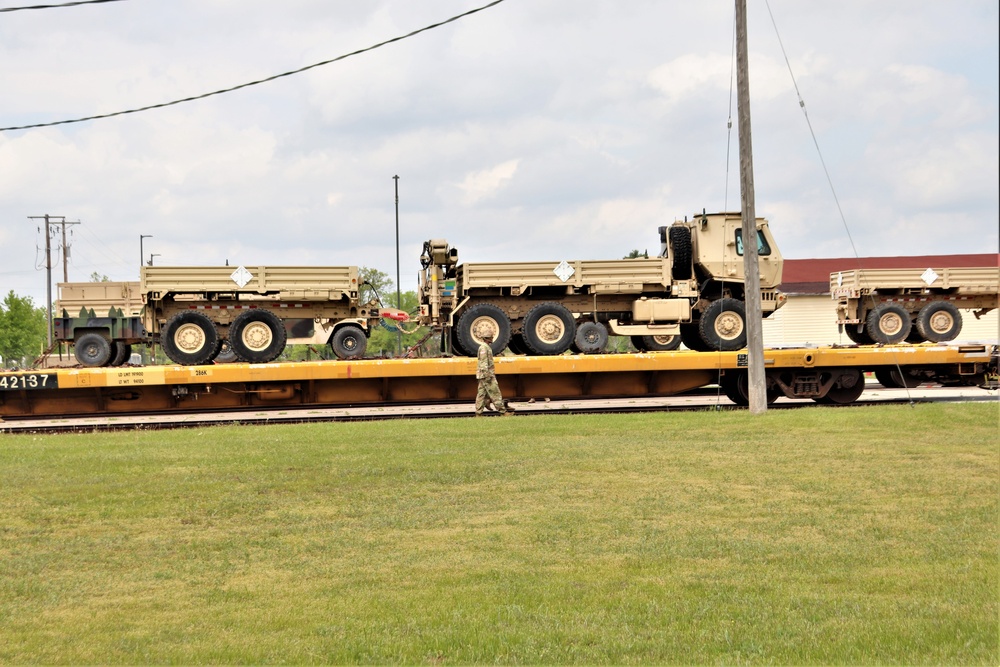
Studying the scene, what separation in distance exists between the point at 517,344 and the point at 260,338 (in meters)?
4.53

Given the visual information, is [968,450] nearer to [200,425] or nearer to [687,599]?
[687,599]

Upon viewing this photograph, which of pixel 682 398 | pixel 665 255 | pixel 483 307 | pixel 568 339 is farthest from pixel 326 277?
pixel 682 398

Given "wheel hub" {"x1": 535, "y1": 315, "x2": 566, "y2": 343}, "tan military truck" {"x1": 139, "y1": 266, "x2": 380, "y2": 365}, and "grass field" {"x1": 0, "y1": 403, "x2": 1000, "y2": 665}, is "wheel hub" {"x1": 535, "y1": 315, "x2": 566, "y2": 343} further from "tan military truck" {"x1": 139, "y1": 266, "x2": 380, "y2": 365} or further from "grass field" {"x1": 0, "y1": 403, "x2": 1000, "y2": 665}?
"grass field" {"x1": 0, "y1": 403, "x2": 1000, "y2": 665}

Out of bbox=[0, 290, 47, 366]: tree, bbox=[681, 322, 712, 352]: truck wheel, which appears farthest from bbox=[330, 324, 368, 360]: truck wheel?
bbox=[0, 290, 47, 366]: tree

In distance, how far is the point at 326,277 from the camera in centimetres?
1856

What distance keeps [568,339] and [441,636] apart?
42.6ft

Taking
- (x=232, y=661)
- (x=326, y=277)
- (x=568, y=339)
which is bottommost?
(x=232, y=661)

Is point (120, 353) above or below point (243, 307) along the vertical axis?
below

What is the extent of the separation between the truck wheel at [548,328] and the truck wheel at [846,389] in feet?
15.0

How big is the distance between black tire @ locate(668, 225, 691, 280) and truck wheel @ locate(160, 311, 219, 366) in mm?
8144

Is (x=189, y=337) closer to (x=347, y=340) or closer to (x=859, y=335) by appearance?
(x=347, y=340)

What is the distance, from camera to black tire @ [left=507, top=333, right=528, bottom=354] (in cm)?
1893

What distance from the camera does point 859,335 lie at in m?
21.7

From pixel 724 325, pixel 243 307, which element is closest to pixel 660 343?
pixel 724 325
